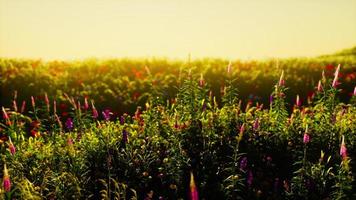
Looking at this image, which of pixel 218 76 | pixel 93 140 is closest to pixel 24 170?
pixel 93 140

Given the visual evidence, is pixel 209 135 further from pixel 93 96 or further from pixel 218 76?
pixel 218 76

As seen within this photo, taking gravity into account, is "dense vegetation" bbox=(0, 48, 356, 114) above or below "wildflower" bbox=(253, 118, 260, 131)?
below

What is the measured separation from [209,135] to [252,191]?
1.26 metres

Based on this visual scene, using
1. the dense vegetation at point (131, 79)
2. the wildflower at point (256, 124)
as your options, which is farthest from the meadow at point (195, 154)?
the dense vegetation at point (131, 79)

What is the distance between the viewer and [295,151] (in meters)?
6.41

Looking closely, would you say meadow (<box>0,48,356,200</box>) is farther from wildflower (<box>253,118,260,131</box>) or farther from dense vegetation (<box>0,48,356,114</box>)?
dense vegetation (<box>0,48,356,114</box>)

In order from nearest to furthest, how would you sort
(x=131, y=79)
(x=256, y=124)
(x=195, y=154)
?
(x=195, y=154) → (x=256, y=124) → (x=131, y=79)

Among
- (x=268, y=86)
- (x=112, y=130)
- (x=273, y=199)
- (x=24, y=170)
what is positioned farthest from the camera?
(x=268, y=86)

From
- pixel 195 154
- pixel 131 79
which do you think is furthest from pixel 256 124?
pixel 131 79

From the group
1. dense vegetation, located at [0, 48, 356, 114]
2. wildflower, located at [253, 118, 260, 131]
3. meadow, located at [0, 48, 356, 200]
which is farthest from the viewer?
dense vegetation, located at [0, 48, 356, 114]

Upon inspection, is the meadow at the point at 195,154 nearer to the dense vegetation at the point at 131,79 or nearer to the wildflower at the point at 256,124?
the wildflower at the point at 256,124

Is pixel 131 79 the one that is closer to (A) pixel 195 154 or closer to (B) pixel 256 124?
(B) pixel 256 124

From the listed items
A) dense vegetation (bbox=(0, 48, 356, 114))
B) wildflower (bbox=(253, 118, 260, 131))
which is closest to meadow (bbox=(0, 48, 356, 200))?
wildflower (bbox=(253, 118, 260, 131))

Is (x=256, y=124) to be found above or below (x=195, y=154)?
above
